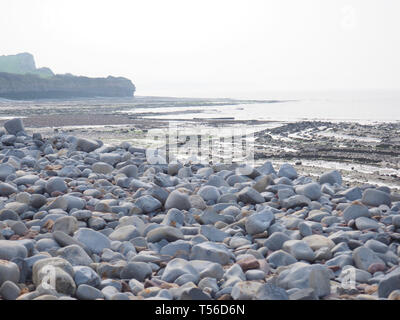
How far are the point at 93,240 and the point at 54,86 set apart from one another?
87063 mm

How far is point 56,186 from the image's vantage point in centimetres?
629

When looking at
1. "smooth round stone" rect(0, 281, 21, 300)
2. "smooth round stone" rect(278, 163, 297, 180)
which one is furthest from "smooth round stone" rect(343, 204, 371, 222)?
"smooth round stone" rect(0, 281, 21, 300)

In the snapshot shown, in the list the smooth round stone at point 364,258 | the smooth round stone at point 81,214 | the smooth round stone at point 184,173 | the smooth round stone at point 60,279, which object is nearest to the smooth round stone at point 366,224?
the smooth round stone at point 364,258

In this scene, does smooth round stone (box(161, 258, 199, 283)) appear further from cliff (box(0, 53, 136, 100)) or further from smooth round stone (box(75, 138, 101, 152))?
cliff (box(0, 53, 136, 100))

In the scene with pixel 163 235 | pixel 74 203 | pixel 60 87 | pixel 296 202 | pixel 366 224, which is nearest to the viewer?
pixel 163 235

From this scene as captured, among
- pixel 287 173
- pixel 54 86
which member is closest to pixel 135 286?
pixel 287 173

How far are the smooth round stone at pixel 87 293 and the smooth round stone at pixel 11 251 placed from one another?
0.90 metres

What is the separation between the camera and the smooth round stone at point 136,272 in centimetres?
380

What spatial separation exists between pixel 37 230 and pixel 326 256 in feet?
10.1

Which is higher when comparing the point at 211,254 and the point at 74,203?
the point at 74,203

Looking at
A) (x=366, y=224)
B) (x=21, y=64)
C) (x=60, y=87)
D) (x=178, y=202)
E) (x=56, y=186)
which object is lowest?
(x=366, y=224)

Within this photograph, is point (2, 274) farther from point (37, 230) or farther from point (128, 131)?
point (128, 131)

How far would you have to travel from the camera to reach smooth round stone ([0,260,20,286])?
3500 mm

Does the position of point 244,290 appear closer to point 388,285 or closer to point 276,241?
point 388,285
